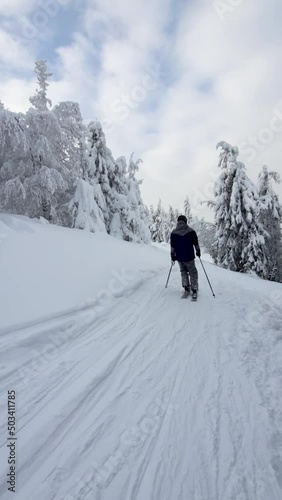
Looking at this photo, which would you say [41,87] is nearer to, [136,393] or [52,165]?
[52,165]

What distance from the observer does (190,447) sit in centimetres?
222

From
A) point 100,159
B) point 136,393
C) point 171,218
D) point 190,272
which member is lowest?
point 136,393

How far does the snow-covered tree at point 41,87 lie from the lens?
1480cm

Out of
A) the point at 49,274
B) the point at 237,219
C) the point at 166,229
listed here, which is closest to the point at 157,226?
the point at 166,229

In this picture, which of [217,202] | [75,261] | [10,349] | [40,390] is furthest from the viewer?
[217,202]

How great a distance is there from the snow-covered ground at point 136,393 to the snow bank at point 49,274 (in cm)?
4

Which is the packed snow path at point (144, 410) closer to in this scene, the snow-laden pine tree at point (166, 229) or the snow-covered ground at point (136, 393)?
the snow-covered ground at point (136, 393)

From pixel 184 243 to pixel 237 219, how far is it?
11820mm

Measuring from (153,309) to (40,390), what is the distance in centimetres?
332

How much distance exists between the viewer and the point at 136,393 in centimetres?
293

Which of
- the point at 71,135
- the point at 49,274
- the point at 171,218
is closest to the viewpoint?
the point at 49,274

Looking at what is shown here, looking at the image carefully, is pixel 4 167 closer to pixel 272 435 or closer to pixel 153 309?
pixel 153 309

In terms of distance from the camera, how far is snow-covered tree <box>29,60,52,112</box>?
1480cm

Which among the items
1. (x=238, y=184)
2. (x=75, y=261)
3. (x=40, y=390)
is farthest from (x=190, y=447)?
(x=238, y=184)
